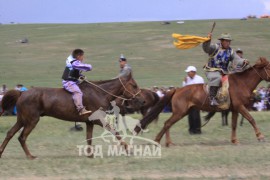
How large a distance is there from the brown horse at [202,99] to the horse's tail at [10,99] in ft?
9.70

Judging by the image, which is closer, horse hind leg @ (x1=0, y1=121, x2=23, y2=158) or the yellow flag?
horse hind leg @ (x1=0, y1=121, x2=23, y2=158)

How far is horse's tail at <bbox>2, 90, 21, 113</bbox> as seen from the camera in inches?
451

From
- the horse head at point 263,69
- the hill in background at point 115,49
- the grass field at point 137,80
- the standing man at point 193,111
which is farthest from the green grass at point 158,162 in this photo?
Answer: the hill in background at point 115,49

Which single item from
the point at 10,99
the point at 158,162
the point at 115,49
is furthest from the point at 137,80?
the point at 158,162

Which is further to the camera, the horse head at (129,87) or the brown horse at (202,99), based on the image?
the brown horse at (202,99)

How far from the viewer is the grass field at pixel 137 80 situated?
383 inches

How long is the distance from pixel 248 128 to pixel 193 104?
412 cm

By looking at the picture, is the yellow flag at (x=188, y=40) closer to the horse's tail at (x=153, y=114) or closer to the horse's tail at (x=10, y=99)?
the horse's tail at (x=153, y=114)

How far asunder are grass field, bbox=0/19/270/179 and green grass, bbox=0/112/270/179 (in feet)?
0.05

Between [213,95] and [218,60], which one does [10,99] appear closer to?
[213,95]

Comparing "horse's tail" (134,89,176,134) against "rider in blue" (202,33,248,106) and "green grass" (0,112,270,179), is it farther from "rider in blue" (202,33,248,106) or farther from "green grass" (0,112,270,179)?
"rider in blue" (202,33,248,106)

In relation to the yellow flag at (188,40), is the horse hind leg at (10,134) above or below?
below

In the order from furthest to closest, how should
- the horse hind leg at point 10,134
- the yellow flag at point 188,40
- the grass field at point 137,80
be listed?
the yellow flag at point 188,40
the horse hind leg at point 10,134
the grass field at point 137,80

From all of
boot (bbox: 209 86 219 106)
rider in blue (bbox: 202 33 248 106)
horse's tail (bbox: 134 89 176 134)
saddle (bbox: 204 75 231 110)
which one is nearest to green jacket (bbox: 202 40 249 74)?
rider in blue (bbox: 202 33 248 106)
